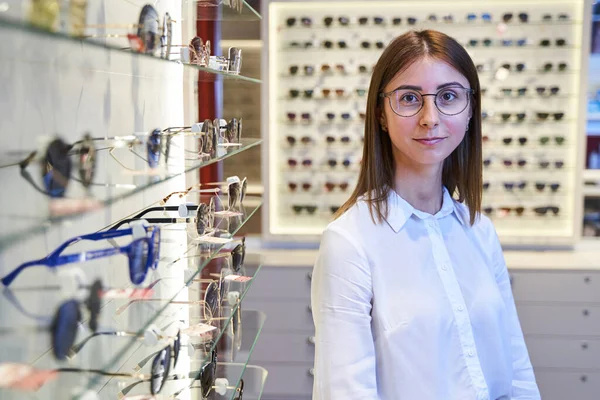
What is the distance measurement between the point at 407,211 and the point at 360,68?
11.2ft

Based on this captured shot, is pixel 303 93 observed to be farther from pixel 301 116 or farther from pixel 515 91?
pixel 515 91

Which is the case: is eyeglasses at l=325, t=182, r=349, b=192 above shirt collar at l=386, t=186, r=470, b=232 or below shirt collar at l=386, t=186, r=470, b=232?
below

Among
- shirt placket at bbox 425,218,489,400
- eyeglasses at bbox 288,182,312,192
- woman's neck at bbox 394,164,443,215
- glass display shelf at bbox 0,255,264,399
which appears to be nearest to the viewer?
glass display shelf at bbox 0,255,264,399

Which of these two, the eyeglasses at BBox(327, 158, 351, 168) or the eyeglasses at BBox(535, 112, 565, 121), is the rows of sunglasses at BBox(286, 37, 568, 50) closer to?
the eyeglasses at BBox(535, 112, 565, 121)

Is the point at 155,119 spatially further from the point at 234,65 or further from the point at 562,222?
the point at 562,222

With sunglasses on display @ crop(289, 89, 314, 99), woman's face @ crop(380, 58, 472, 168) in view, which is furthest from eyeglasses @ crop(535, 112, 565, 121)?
woman's face @ crop(380, 58, 472, 168)

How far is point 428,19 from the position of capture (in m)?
4.93

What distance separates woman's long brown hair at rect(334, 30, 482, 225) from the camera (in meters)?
1.66

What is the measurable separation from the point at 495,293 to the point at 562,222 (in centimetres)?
356

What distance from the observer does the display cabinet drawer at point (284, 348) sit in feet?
14.9

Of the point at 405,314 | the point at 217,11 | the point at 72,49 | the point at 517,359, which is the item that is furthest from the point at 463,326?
the point at 217,11

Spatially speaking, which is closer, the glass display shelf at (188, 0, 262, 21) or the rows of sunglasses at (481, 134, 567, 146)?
the glass display shelf at (188, 0, 262, 21)

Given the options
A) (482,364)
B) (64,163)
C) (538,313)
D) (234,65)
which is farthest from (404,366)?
(538,313)

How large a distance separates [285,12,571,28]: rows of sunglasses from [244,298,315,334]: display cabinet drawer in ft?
6.33
